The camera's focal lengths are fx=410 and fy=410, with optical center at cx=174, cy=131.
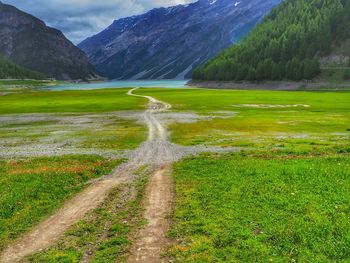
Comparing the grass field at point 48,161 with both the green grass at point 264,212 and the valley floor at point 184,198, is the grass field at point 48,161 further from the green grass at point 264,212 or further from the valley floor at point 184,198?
the green grass at point 264,212

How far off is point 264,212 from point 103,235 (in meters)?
8.64

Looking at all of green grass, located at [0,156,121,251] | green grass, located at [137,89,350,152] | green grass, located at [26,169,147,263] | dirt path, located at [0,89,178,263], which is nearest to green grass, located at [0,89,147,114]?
green grass, located at [137,89,350,152]

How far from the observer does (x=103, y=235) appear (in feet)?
67.5

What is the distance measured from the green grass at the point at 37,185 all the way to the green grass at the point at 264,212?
25.6ft

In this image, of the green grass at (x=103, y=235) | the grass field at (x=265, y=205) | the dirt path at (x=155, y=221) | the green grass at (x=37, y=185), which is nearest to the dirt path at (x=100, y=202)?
the dirt path at (x=155, y=221)

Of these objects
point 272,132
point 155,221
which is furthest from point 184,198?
point 272,132

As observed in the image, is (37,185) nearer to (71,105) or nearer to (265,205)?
(265,205)

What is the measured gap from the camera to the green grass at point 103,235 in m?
18.1

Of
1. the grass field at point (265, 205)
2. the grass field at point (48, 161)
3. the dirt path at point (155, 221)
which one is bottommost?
the grass field at point (48, 161)

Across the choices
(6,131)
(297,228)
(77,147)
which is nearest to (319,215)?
(297,228)

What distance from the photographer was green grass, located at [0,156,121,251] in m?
23.1

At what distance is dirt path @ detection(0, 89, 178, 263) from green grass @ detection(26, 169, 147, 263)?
1.95ft

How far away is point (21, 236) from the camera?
20.9m

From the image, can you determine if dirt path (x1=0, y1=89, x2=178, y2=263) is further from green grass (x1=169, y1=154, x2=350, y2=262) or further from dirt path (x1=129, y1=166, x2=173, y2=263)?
green grass (x1=169, y1=154, x2=350, y2=262)
